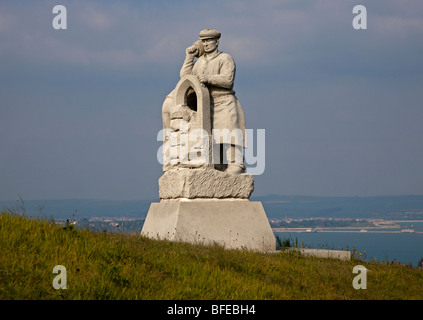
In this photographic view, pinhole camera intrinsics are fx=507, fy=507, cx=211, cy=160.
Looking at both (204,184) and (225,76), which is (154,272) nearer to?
(204,184)

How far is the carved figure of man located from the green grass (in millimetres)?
2247

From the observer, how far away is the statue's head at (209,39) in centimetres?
905

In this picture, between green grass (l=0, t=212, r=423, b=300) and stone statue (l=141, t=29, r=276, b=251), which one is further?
stone statue (l=141, t=29, r=276, b=251)

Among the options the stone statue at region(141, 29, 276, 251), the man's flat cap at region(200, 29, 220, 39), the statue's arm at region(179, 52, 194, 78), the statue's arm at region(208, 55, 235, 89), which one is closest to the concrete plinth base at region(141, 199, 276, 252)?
the stone statue at region(141, 29, 276, 251)

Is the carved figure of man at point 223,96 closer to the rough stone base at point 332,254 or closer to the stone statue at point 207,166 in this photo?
the stone statue at point 207,166

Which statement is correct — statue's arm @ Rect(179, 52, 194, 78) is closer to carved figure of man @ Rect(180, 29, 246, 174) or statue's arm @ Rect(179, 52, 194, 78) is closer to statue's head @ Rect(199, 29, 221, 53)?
carved figure of man @ Rect(180, 29, 246, 174)

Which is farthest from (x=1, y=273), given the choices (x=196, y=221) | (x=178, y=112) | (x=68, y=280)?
(x=178, y=112)

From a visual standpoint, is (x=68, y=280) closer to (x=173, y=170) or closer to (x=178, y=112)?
(x=173, y=170)

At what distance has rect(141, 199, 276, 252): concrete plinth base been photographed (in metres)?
7.93

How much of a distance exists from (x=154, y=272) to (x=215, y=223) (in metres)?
2.67

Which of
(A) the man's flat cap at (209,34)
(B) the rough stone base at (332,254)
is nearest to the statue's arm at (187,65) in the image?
(A) the man's flat cap at (209,34)

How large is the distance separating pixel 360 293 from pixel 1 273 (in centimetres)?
402

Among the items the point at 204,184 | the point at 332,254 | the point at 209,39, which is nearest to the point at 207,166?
the point at 204,184
